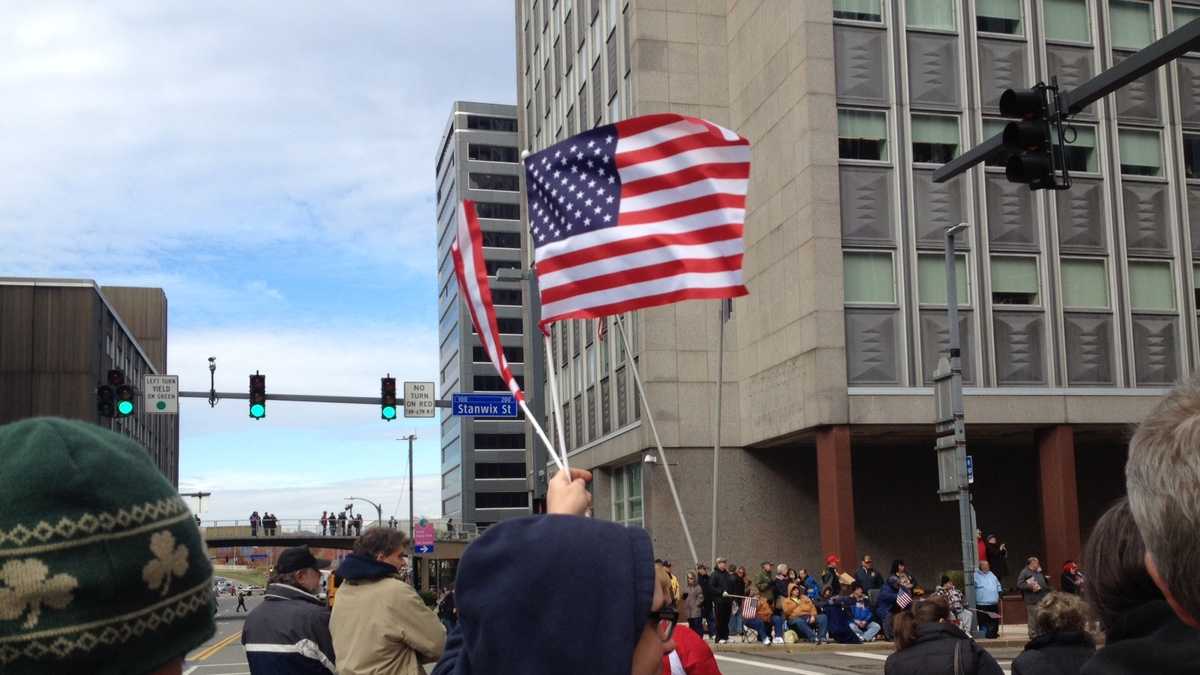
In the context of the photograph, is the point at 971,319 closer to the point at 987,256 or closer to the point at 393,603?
the point at 987,256

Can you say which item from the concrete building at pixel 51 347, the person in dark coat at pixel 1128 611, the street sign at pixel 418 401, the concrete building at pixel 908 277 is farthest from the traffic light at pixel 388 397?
the concrete building at pixel 51 347

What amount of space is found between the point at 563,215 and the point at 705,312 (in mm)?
32213

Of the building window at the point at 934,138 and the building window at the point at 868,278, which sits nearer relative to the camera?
the building window at the point at 868,278

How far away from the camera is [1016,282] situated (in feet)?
119

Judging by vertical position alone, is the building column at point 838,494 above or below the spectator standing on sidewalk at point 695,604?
above

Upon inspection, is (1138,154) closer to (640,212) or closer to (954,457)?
(954,457)

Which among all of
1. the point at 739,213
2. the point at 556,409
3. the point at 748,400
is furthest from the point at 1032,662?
the point at 748,400

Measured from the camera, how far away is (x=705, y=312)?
4053 centimetres

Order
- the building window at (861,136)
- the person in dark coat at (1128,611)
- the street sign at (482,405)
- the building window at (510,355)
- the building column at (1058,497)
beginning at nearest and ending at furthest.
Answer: the person in dark coat at (1128,611) → the street sign at (482,405) → the building column at (1058,497) → the building window at (861,136) → the building window at (510,355)

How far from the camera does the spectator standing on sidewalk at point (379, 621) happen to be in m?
6.84

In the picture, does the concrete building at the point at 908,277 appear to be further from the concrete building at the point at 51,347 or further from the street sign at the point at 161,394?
the concrete building at the point at 51,347

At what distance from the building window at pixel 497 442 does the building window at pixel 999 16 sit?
99.2m

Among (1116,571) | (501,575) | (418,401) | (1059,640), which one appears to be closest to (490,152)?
(418,401)

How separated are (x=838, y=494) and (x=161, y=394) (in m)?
16.4
